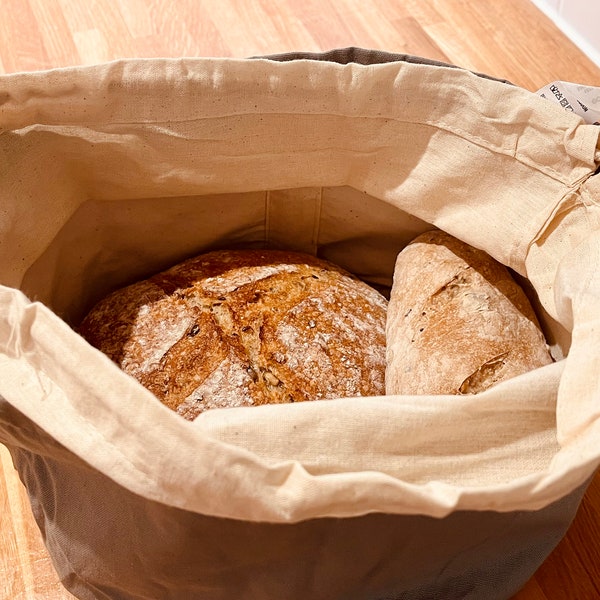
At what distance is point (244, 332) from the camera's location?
0.77m

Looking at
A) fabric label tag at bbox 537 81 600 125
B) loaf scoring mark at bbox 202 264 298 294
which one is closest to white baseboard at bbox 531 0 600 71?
fabric label tag at bbox 537 81 600 125

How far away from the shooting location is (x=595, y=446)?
472 millimetres

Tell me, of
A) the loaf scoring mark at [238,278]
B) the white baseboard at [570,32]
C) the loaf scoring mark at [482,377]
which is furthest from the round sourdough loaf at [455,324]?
the white baseboard at [570,32]

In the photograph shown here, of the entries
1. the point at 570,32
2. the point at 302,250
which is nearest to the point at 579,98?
the point at 302,250

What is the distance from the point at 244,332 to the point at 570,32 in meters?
0.94

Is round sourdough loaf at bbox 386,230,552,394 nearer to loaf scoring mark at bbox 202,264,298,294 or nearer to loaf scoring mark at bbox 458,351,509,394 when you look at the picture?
loaf scoring mark at bbox 458,351,509,394

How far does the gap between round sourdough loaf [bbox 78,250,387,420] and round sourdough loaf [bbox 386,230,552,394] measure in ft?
0.15

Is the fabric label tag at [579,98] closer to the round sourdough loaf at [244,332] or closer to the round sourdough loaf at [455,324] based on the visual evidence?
the round sourdough loaf at [455,324]

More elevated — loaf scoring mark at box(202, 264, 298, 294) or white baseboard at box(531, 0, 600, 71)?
white baseboard at box(531, 0, 600, 71)

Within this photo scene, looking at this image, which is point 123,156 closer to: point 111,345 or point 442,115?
point 111,345

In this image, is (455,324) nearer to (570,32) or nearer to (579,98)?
(579,98)

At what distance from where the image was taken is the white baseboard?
1.29 metres

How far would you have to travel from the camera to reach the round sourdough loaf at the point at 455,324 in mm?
707

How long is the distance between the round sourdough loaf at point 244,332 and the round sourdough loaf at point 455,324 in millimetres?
45
